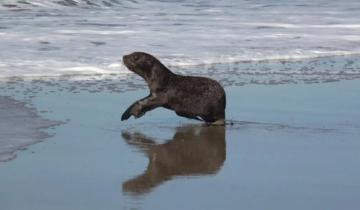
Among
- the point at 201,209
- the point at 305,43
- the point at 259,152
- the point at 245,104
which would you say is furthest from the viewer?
the point at 305,43

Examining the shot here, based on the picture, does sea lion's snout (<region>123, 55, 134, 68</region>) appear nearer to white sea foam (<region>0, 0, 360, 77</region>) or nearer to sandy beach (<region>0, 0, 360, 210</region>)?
sandy beach (<region>0, 0, 360, 210</region>)

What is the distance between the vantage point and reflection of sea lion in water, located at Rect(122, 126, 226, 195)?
547cm

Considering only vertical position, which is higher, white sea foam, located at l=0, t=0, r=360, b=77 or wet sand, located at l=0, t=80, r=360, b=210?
wet sand, located at l=0, t=80, r=360, b=210

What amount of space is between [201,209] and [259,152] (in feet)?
5.72

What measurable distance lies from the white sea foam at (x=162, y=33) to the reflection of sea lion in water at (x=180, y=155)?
3782 millimetres

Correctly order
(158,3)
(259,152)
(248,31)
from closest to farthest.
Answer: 1. (259,152)
2. (248,31)
3. (158,3)

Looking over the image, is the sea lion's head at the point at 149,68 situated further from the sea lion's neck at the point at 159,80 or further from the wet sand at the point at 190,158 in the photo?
the wet sand at the point at 190,158

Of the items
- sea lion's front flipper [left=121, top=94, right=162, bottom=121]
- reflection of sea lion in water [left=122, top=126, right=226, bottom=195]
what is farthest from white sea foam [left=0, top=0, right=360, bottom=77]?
reflection of sea lion in water [left=122, top=126, right=226, bottom=195]

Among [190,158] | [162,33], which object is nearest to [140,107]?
[190,158]

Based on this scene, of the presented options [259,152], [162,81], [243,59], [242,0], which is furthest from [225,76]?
[242,0]

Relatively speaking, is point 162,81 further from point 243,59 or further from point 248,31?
point 248,31

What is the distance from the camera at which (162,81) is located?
25.7ft

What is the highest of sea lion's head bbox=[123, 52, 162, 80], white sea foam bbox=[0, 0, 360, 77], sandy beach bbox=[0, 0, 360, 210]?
sea lion's head bbox=[123, 52, 162, 80]

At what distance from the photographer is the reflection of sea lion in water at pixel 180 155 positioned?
215 inches
